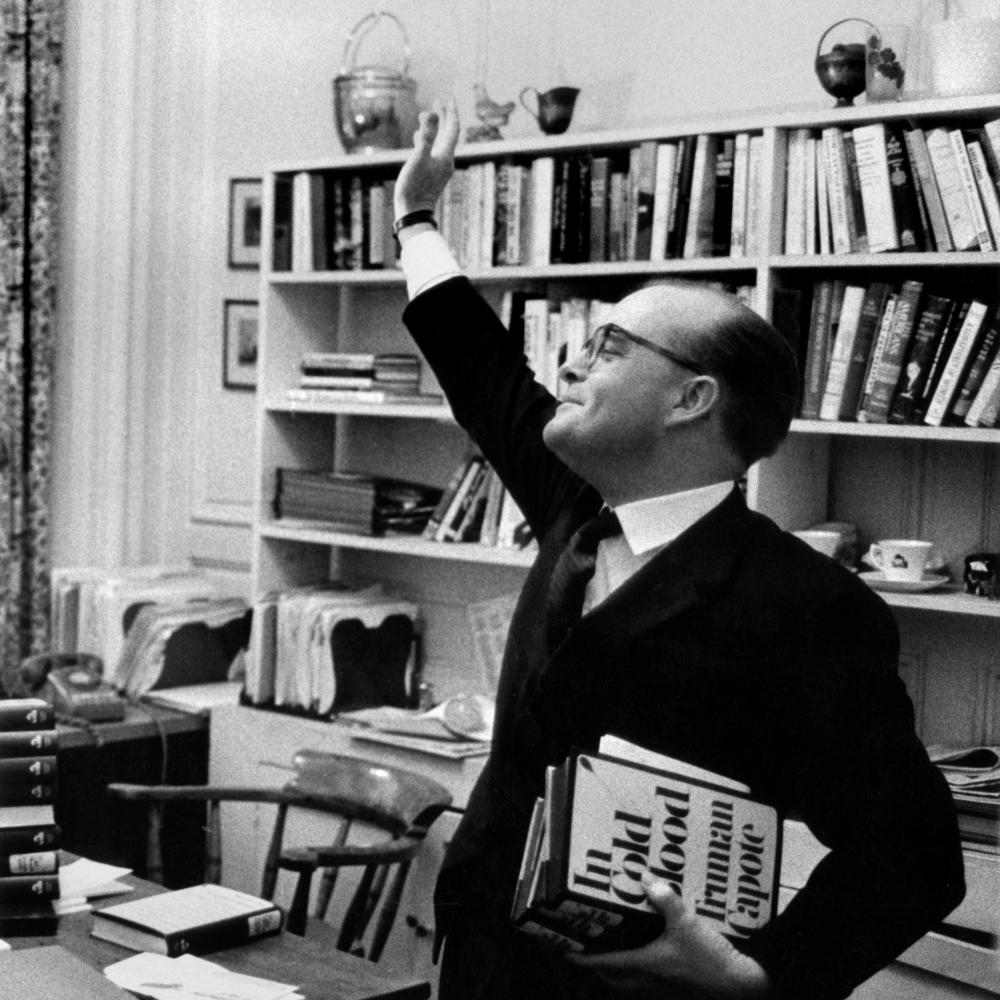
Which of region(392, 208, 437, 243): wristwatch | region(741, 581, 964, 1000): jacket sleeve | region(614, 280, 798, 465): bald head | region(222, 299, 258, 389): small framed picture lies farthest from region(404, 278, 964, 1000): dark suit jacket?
region(222, 299, 258, 389): small framed picture

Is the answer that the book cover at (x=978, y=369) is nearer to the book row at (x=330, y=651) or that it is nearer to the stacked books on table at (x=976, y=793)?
the stacked books on table at (x=976, y=793)

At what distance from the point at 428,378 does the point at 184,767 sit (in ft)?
3.74

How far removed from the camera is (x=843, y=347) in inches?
108

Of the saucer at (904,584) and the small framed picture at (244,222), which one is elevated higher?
the small framed picture at (244,222)

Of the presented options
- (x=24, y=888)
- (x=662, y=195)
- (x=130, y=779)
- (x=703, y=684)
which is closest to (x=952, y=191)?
(x=662, y=195)

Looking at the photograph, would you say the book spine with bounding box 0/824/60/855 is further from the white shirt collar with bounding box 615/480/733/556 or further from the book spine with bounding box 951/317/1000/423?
the book spine with bounding box 951/317/1000/423

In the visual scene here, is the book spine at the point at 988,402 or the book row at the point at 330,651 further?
the book row at the point at 330,651

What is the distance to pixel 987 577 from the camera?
270 centimetres

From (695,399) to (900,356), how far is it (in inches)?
46.3

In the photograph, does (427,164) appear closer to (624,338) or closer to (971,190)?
(624,338)

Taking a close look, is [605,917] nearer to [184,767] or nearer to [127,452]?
[184,767]

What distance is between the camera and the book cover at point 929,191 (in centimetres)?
263

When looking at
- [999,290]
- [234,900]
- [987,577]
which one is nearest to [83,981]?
[234,900]

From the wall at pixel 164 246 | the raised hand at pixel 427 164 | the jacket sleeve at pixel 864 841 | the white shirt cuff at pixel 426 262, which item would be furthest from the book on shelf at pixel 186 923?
the wall at pixel 164 246
